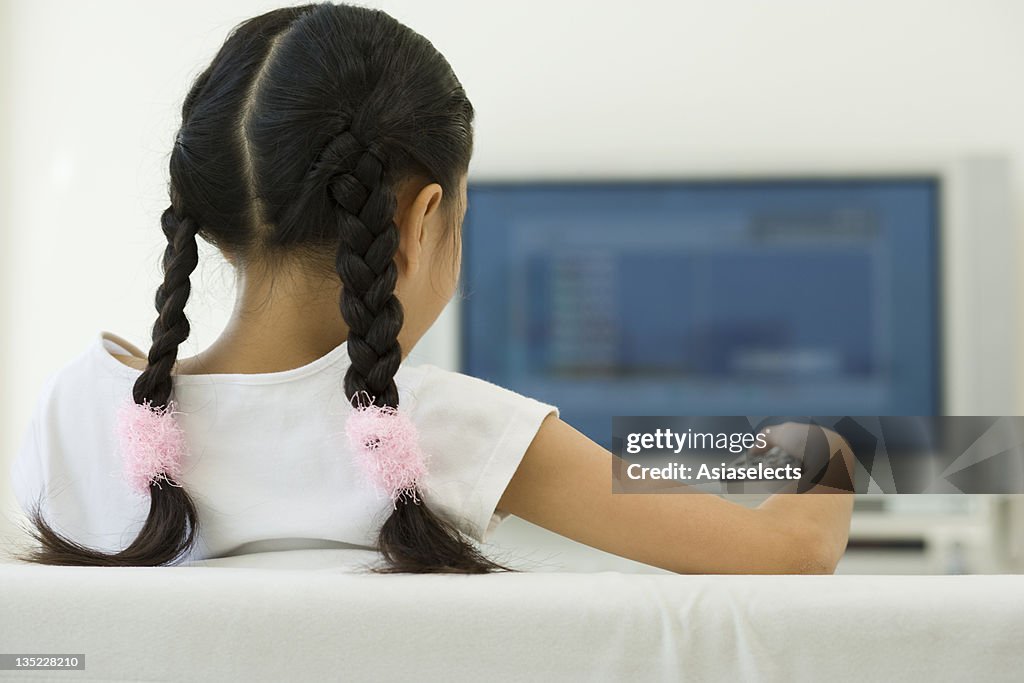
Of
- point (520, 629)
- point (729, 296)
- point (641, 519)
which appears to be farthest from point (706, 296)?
point (520, 629)

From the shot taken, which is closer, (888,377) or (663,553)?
(663,553)

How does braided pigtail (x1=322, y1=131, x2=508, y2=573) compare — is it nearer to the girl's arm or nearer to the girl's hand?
the girl's arm

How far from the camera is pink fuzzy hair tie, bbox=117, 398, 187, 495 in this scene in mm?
704

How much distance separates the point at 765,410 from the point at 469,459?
83.9 inches

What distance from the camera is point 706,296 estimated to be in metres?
2.76

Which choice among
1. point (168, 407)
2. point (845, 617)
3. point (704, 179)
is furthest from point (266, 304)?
point (704, 179)

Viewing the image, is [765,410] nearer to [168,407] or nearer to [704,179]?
[704,179]

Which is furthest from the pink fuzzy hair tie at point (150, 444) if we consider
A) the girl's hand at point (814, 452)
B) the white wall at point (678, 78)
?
the white wall at point (678, 78)

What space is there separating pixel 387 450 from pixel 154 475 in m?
0.17

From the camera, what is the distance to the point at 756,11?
2768mm

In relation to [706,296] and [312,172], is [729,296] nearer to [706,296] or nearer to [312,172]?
[706,296]

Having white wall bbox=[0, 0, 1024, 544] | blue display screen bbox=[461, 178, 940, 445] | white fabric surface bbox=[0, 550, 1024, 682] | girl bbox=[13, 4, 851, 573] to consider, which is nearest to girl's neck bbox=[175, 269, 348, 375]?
girl bbox=[13, 4, 851, 573]

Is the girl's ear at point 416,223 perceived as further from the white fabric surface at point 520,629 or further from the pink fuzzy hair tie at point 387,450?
the white fabric surface at point 520,629

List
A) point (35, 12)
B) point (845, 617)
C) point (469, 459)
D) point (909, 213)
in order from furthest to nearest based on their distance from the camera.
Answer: point (35, 12) → point (909, 213) → point (469, 459) → point (845, 617)
